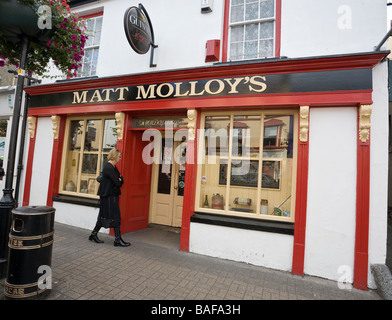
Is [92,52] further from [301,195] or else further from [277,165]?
[301,195]

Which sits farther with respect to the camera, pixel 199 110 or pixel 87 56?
pixel 87 56

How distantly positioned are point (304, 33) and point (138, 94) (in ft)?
12.0

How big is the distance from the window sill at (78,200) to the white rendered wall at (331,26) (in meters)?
5.55

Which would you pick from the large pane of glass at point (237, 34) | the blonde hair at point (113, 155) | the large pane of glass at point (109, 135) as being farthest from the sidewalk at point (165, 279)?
the large pane of glass at point (237, 34)

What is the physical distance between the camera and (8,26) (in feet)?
11.0

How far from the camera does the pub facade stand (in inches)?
152

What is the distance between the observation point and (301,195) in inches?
161

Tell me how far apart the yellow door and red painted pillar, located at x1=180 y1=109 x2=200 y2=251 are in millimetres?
1412

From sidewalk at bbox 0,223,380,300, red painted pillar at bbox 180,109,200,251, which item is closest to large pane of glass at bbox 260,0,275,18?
red painted pillar at bbox 180,109,200,251

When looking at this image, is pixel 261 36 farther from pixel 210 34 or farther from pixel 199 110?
pixel 199 110

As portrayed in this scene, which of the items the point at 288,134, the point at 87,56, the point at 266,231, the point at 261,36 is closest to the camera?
the point at 266,231

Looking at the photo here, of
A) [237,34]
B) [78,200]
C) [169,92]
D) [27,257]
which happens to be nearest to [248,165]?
[169,92]

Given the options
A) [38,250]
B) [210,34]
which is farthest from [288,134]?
[38,250]

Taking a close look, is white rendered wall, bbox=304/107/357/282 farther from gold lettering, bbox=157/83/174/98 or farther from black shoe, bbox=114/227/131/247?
black shoe, bbox=114/227/131/247
